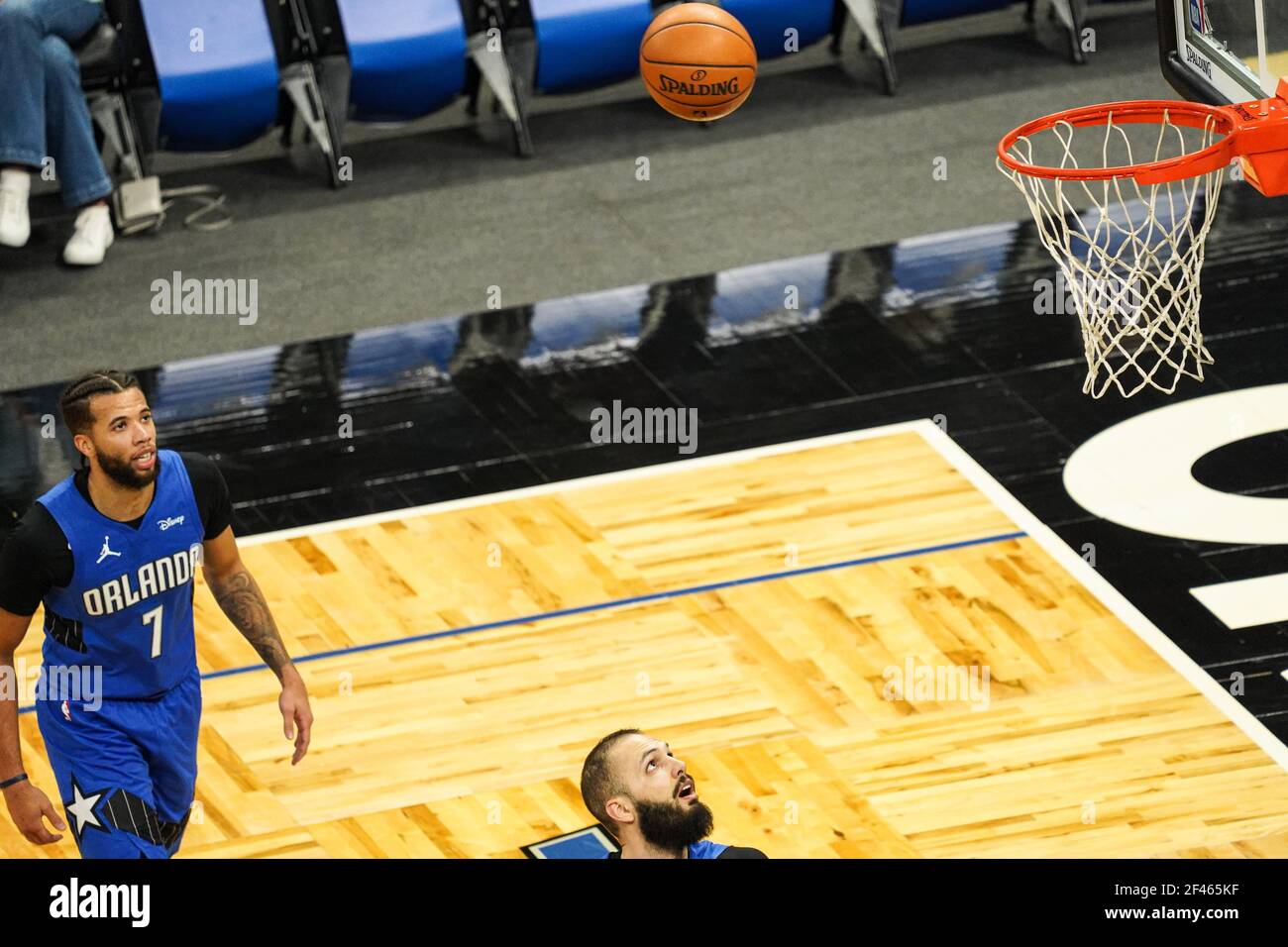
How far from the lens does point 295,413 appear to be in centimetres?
981

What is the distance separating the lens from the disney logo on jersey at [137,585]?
19.1 ft

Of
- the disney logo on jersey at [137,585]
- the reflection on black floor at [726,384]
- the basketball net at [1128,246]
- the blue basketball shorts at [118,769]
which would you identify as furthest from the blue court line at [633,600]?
the disney logo on jersey at [137,585]

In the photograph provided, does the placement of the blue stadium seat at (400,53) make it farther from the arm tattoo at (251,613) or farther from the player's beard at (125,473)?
the player's beard at (125,473)

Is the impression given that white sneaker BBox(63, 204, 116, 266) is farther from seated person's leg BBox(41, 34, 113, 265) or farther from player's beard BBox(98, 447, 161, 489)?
player's beard BBox(98, 447, 161, 489)

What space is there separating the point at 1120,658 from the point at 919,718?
0.79 meters

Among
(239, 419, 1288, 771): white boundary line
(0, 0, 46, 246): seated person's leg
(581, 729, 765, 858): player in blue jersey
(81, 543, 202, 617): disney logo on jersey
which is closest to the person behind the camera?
(581, 729, 765, 858): player in blue jersey

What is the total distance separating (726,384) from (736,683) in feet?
7.89

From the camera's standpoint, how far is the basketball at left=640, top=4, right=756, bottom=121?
799cm

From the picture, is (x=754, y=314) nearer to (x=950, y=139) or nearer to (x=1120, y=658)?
(x=950, y=139)

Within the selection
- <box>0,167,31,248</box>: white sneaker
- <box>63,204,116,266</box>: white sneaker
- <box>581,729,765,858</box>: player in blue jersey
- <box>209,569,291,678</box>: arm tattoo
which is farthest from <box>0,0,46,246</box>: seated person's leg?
<box>581,729,765,858</box>: player in blue jersey

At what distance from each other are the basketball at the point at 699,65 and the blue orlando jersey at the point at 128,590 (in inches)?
112

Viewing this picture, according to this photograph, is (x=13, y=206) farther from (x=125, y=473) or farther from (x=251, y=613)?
(x=125, y=473)

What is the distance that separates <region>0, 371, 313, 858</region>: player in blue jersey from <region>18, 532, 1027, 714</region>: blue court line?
1881mm

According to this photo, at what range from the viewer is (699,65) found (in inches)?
314
